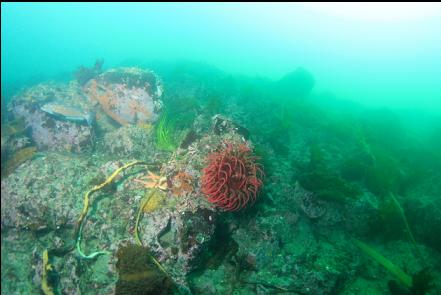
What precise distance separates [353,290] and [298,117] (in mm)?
10338

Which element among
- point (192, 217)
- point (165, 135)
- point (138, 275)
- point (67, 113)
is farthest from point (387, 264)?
point (67, 113)

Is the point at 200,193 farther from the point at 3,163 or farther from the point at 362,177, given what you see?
the point at 362,177

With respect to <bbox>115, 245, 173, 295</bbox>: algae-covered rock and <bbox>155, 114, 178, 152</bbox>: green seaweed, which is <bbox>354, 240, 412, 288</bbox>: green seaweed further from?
<bbox>155, 114, 178, 152</bbox>: green seaweed

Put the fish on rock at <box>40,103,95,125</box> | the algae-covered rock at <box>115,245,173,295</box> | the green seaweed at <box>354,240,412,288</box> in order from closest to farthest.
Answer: the algae-covered rock at <box>115,245,173,295</box>, the green seaweed at <box>354,240,412,288</box>, the fish on rock at <box>40,103,95,125</box>

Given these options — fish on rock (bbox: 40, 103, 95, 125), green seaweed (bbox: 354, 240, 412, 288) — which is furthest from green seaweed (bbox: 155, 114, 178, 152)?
→ green seaweed (bbox: 354, 240, 412, 288)

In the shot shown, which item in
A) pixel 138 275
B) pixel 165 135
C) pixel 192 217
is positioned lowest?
pixel 165 135

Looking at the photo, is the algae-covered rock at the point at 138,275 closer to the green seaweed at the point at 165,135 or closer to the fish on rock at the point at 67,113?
the green seaweed at the point at 165,135

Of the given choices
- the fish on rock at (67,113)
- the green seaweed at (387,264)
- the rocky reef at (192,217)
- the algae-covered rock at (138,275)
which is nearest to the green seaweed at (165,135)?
the rocky reef at (192,217)

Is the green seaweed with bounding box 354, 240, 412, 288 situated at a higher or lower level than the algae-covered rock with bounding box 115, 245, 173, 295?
lower

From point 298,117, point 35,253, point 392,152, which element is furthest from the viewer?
point 298,117

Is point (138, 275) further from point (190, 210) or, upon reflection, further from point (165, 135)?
point (165, 135)

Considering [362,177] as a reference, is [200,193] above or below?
above

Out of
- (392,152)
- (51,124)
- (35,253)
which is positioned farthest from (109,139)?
(392,152)

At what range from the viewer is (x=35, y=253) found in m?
5.32
